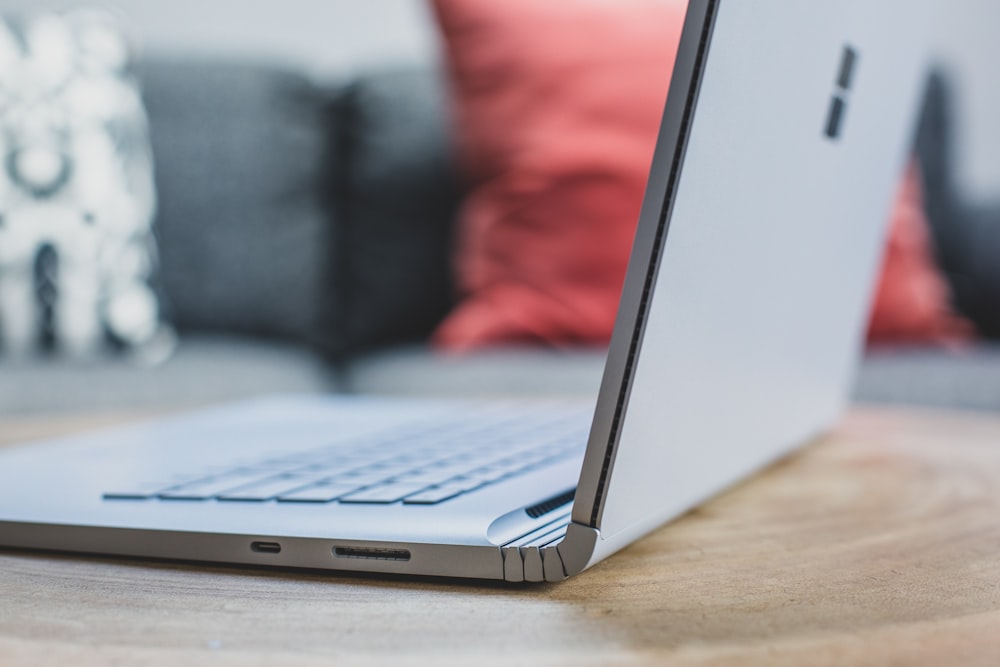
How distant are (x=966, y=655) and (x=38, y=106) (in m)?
1.49

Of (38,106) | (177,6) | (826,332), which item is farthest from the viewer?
(177,6)

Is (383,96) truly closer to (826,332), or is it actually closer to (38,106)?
(38,106)

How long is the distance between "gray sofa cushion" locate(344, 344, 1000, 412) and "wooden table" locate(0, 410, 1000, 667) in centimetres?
73

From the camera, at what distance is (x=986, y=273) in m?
1.70

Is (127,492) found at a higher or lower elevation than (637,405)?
lower

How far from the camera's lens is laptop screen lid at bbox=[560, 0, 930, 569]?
1.02 ft

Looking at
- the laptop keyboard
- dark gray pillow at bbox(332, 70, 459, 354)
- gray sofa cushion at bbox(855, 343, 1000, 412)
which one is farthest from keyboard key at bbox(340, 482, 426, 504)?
dark gray pillow at bbox(332, 70, 459, 354)

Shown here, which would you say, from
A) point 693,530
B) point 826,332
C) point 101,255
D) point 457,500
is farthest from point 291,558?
point 101,255

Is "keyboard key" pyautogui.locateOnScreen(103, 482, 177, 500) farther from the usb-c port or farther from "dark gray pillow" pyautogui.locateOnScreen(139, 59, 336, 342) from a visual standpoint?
"dark gray pillow" pyautogui.locateOnScreen(139, 59, 336, 342)

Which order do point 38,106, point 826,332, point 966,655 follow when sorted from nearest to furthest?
point 966,655, point 826,332, point 38,106

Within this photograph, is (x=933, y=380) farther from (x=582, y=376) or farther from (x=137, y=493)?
(x=137, y=493)

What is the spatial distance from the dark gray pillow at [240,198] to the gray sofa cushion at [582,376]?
1.19 feet

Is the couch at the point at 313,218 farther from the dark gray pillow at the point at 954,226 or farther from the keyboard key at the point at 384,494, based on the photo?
the keyboard key at the point at 384,494

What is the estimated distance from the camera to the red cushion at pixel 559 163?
4.58 ft
